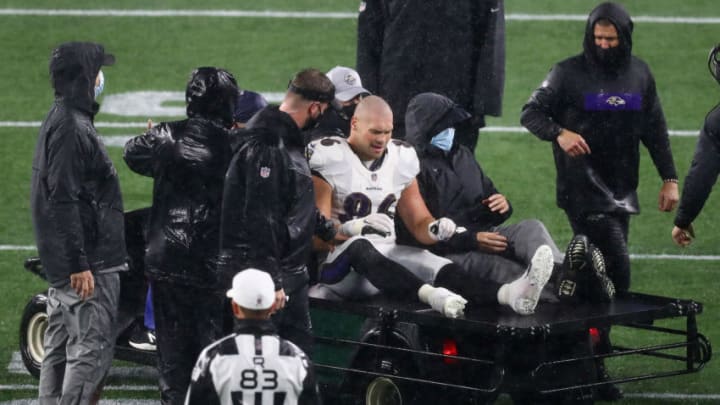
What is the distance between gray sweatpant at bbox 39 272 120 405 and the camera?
28.1 ft

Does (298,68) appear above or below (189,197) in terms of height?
below

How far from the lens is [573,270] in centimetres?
926

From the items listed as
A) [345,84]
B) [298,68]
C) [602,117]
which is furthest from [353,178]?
[298,68]

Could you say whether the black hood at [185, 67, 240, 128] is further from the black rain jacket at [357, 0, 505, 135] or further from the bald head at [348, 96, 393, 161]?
the black rain jacket at [357, 0, 505, 135]

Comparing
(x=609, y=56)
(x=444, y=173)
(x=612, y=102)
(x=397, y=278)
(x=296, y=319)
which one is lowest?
(x=397, y=278)

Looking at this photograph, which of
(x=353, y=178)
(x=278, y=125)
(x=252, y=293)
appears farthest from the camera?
(x=353, y=178)

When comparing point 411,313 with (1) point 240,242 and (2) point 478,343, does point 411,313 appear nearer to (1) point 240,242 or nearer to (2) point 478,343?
(2) point 478,343

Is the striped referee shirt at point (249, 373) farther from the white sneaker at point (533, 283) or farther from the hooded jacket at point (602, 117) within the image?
the hooded jacket at point (602, 117)

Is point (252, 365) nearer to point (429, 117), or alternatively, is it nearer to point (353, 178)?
point (353, 178)

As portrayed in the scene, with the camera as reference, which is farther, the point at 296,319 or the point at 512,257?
the point at 512,257

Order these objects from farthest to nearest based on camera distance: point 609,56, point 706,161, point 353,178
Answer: point 609,56, point 706,161, point 353,178

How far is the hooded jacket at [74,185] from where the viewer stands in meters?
8.45

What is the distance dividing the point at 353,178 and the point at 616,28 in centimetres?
171

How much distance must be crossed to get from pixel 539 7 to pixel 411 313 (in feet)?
38.9
